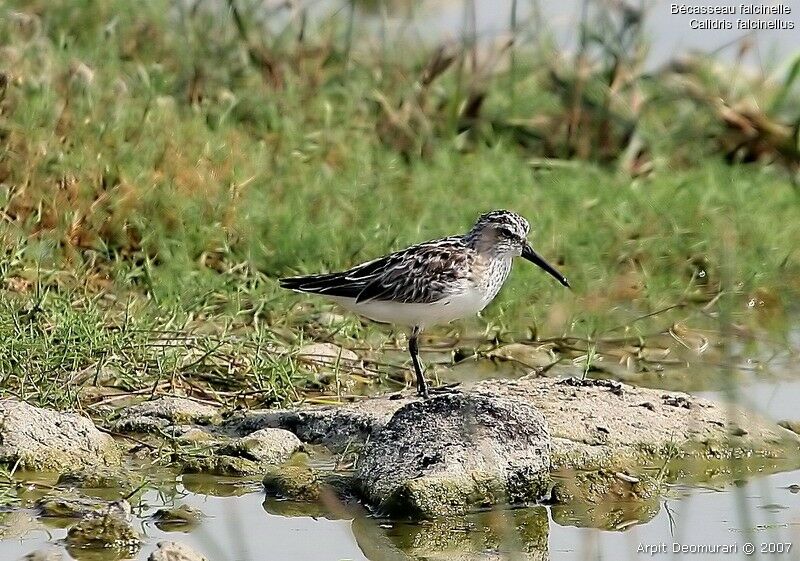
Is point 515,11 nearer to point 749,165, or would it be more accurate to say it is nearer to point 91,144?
point 749,165

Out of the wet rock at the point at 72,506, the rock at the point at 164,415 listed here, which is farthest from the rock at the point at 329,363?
the wet rock at the point at 72,506

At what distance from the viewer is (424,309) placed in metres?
7.38

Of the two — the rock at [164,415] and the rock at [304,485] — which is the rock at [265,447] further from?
the rock at [164,415]

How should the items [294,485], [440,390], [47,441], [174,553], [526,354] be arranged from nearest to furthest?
[174,553] → [294,485] → [47,441] → [440,390] → [526,354]

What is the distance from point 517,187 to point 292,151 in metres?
1.38

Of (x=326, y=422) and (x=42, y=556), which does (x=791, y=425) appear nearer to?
(x=326, y=422)

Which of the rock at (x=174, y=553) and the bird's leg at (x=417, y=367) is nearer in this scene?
the rock at (x=174, y=553)

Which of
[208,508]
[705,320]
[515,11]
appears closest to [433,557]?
[208,508]

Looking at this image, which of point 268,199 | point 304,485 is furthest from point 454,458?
point 268,199

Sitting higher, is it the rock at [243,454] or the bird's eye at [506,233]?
the bird's eye at [506,233]

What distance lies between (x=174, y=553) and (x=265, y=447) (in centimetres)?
157

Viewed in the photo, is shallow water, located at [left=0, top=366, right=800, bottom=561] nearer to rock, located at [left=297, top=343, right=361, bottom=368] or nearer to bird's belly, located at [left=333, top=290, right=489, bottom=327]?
bird's belly, located at [left=333, top=290, right=489, bottom=327]

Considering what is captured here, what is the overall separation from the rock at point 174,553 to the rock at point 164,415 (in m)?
1.81

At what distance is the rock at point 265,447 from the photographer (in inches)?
261
